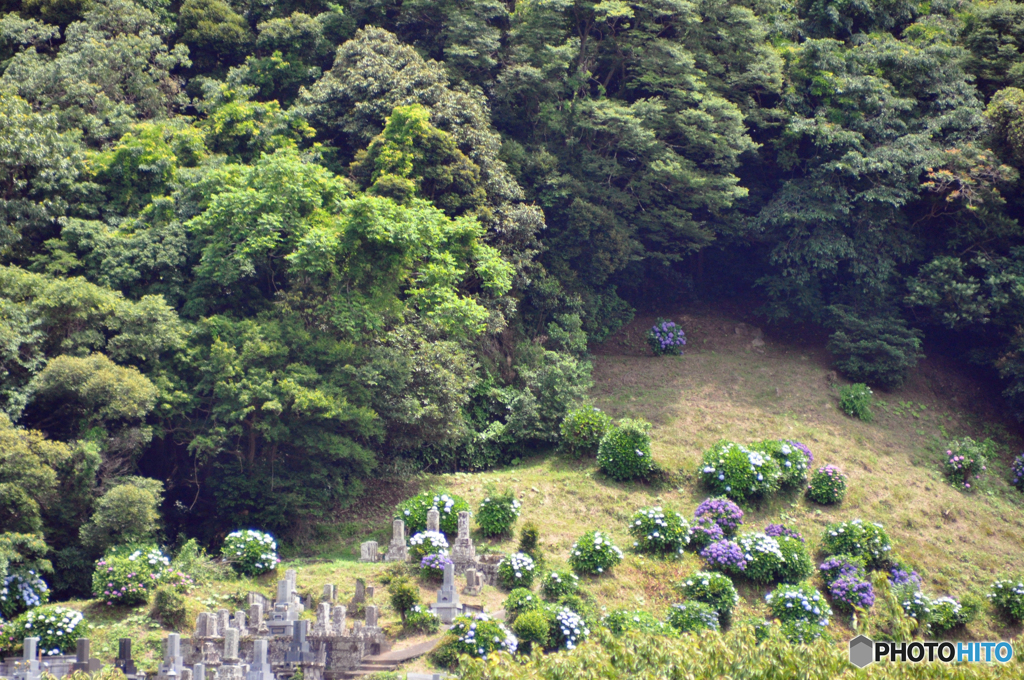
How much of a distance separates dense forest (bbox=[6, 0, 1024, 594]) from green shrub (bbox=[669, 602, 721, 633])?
24.6ft

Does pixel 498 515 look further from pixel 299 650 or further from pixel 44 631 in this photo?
pixel 44 631

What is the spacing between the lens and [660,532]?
951 inches

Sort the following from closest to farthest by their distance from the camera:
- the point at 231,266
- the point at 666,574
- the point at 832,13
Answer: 1. the point at 666,574
2. the point at 231,266
3. the point at 832,13

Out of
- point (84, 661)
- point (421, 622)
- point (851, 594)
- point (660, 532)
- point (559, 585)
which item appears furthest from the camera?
point (660, 532)

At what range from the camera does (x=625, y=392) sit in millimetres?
31469

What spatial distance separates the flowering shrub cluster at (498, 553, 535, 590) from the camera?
22234 mm

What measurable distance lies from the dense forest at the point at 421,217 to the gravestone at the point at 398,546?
8.11ft

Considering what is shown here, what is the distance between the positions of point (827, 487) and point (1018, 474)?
644 centimetres

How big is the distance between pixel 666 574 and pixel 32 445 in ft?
43.3

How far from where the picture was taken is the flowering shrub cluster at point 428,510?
2398 centimetres

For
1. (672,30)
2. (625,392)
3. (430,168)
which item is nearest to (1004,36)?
(672,30)

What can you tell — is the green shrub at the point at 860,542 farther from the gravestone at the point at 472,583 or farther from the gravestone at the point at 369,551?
the gravestone at the point at 369,551

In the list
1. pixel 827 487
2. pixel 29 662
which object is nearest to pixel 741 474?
pixel 827 487

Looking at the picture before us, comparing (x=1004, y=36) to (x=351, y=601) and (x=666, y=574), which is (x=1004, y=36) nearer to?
(x=666, y=574)
